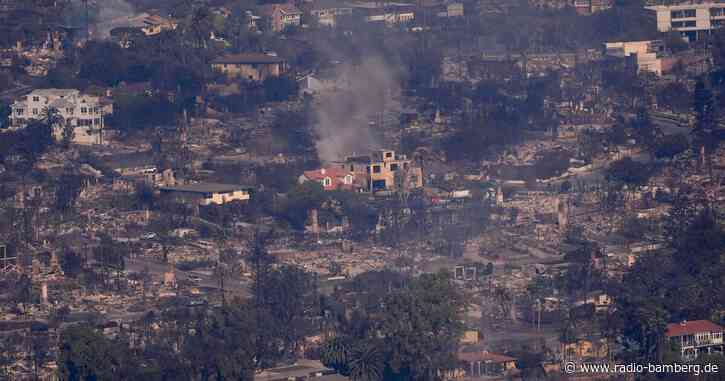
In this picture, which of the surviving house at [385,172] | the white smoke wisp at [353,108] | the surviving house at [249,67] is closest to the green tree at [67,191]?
the surviving house at [385,172]

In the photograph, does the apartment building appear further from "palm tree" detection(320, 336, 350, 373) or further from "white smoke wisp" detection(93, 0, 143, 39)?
"palm tree" detection(320, 336, 350, 373)

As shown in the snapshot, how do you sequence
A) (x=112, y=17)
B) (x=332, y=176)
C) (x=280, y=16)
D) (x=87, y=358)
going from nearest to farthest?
(x=87, y=358) → (x=332, y=176) → (x=112, y=17) → (x=280, y=16)

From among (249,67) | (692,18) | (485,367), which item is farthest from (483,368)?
(692,18)

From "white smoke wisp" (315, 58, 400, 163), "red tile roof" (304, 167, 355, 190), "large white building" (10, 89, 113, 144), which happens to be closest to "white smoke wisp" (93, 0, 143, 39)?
"white smoke wisp" (315, 58, 400, 163)

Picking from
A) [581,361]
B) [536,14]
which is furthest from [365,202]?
[536,14]

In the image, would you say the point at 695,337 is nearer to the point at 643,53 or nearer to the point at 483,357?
the point at 483,357
